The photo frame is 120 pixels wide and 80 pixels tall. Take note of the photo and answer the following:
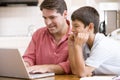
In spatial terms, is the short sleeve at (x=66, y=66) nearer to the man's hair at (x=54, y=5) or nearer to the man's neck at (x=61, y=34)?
the man's neck at (x=61, y=34)

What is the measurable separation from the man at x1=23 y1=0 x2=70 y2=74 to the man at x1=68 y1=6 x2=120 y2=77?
0.11 m

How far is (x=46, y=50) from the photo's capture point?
1.73 m

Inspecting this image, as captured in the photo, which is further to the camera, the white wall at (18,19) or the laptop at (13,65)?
the white wall at (18,19)

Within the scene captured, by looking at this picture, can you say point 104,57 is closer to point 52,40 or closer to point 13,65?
point 52,40

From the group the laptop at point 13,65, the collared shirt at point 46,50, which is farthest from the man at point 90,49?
the laptop at point 13,65

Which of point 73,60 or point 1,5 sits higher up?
point 1,5

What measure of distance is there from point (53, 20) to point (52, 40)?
14 centimetres

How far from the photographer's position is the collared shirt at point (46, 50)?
1.69 metres

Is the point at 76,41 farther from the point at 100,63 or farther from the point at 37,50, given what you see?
the point at 37,50

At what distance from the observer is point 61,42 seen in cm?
171

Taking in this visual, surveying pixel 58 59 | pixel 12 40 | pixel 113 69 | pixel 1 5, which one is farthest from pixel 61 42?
pixel 1 5

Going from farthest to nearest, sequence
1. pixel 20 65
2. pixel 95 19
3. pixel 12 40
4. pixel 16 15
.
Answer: pixel 16 15
pixel 12 40
pixel 95 19
pixel 20 65

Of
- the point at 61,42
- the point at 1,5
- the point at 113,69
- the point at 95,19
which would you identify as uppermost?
the point at 1,5

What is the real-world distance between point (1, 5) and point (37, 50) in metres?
2.00
